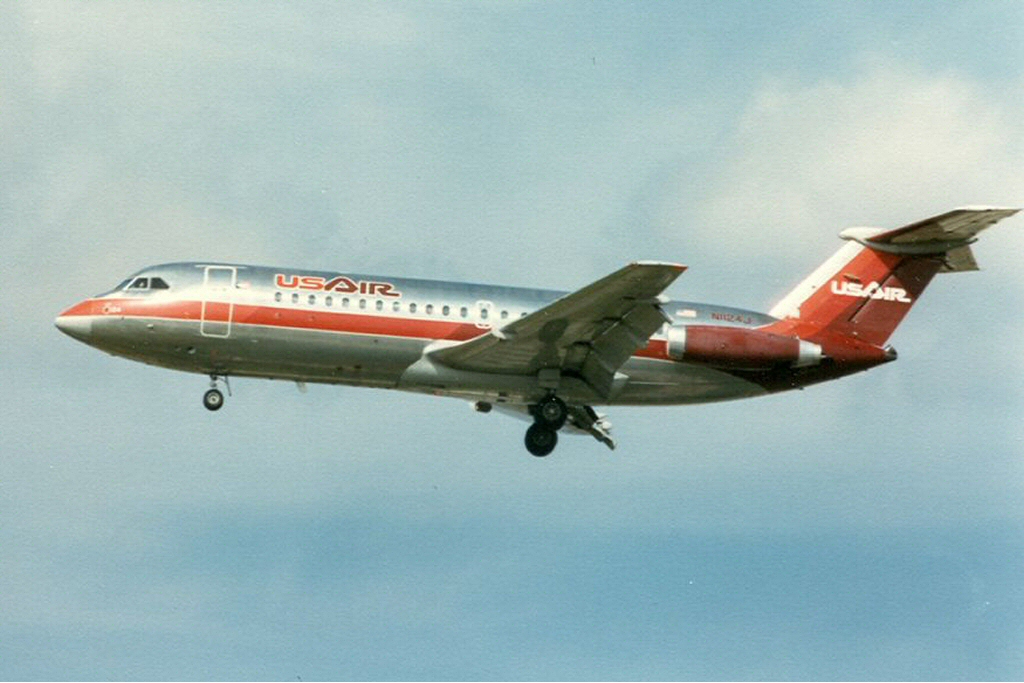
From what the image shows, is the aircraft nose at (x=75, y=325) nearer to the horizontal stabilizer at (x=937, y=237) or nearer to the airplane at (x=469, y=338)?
the airplane at (x=469, y=338)

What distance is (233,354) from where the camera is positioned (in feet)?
106

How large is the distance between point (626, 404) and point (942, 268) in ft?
24.5

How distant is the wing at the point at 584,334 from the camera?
30.2 m

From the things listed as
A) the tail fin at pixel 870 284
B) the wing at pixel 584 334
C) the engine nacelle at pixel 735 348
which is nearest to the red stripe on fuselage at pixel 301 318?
the wing at pixel 584 334

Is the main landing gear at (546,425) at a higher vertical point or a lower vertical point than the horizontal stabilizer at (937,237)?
lower

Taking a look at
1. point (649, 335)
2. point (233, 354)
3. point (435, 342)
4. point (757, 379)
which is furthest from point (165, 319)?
point (757, 379)

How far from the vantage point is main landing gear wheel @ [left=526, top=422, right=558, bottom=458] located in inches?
1344

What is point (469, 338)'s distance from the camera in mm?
32906

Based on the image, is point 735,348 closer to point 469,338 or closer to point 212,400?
point 469,338

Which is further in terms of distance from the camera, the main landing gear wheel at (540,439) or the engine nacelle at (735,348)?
the main landing gear wheel at (540,439)

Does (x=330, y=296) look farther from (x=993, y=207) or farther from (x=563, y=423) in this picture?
(x=993, y=207)

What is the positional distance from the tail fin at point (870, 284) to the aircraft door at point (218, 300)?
11.6m

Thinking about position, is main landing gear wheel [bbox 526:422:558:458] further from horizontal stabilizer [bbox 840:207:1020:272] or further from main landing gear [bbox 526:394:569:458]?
horizontal stabilizer [bbox 840:207:1020:272]

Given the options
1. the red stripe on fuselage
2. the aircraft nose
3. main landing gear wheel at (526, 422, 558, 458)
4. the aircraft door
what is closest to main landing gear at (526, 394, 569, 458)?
main landing gear wheel at (526, 422, 558, 458)
